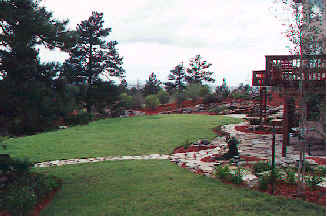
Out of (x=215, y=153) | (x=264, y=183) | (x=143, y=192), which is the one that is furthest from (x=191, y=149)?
(x=264, y=183)

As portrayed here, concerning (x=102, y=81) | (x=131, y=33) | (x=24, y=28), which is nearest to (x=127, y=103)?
(x=102, y=81)

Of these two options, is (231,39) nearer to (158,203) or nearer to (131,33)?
(131,33)

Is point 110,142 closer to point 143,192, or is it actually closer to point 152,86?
point 143,192

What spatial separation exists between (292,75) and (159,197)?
3.66 metres

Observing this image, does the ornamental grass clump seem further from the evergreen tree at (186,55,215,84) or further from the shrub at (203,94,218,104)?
the evergreen tree at (186,55,215,84)

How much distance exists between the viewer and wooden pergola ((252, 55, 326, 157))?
4.18 m

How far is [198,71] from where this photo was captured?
30391 mm

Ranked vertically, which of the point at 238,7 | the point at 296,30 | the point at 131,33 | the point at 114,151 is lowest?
the point at 114,151

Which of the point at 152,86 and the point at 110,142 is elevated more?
the point at 152,86

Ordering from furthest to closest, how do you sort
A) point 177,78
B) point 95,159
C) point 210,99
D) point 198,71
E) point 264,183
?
point 198,71, point 177,78, point 210,99, point 95,159, point 264,183

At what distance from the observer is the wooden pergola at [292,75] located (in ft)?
13.7

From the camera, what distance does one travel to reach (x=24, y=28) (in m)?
4.68

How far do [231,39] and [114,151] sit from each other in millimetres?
6912

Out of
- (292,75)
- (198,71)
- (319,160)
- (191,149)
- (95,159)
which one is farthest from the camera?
(198,71)
